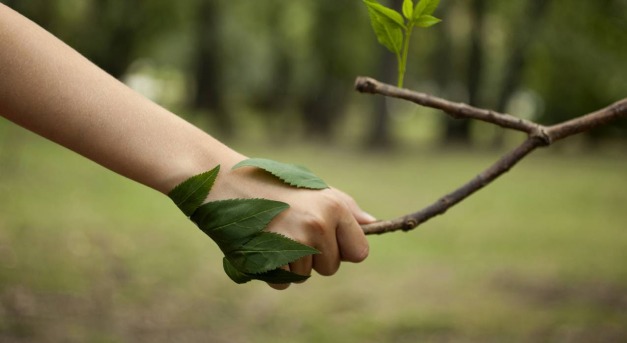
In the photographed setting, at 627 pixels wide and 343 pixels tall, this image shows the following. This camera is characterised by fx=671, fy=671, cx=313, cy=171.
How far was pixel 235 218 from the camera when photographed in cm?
108

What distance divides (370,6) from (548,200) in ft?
36.8

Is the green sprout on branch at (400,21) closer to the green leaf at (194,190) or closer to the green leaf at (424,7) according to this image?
the green leaf at (424,7)

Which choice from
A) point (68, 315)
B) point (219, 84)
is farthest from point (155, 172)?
point (219, 84)

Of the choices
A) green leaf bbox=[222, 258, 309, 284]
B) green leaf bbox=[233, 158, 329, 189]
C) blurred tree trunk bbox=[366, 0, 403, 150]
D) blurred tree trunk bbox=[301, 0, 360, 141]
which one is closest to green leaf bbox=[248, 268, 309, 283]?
green leaf bbox=[222, 258, 309, 284]

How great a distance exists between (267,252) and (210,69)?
1946 centimetres

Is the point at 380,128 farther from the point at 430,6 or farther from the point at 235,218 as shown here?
the point at 235,218

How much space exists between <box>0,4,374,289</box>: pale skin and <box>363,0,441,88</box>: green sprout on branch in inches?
11.1

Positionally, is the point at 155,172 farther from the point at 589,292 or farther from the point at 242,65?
the point at 242,65

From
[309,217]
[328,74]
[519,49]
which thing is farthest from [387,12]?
[328,74]

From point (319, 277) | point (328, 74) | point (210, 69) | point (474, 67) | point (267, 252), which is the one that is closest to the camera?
point (267, 252)

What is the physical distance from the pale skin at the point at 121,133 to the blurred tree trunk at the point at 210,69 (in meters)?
17.8

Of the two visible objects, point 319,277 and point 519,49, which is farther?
point 519,49

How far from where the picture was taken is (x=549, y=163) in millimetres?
17109

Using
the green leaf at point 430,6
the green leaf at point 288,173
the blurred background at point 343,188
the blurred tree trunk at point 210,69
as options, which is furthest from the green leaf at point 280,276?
the blurred tree trunk at point 210,69
